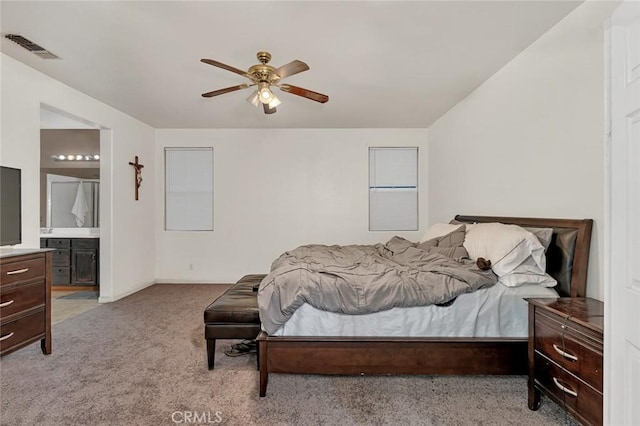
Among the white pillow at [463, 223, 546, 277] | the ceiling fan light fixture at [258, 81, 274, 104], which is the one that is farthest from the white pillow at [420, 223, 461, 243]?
the ceiling fan light fixture at [258, 81, 274, 104]

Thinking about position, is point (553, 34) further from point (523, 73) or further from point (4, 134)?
point (4, 134)

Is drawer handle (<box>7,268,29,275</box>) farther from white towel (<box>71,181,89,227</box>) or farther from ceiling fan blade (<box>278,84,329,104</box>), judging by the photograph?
white towel (<box>71,181,89,227</box>)

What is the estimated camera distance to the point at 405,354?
7.40 ft

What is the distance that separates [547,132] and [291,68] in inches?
80.1

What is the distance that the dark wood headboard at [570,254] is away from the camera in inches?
86.4

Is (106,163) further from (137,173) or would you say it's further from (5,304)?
(5,304)

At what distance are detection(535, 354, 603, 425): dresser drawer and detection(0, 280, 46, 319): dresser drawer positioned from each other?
11.9 ft

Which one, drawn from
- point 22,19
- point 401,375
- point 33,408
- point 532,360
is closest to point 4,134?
point 22,19

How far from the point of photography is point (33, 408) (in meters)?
2.04

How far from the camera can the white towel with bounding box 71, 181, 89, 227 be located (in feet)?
17.1

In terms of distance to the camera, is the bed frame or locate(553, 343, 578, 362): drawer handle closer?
locate(553, 343, 578, 362): drawer handle

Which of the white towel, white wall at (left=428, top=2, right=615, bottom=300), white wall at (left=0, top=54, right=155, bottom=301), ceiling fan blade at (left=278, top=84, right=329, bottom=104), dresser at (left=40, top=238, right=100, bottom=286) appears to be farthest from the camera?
the white towel

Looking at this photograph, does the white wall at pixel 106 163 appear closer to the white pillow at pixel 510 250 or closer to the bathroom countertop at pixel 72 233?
the bathroom countertop at pixel 72 233

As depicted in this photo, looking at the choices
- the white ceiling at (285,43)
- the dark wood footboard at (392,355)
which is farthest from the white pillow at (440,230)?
the white ceiling at (285,43)
